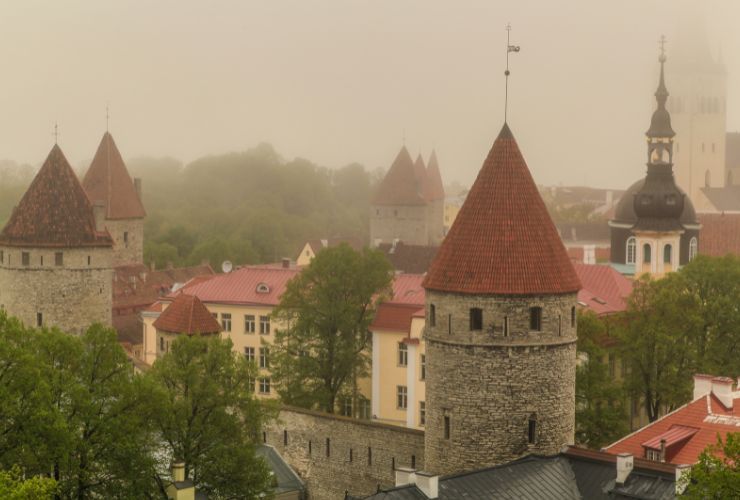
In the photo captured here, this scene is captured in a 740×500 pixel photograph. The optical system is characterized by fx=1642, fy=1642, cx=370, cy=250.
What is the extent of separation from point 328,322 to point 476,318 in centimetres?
1541

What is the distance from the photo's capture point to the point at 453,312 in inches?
1286

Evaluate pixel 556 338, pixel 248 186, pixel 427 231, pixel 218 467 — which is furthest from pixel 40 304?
pixel 248 186

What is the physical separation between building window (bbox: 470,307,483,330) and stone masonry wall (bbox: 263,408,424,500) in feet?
20.2

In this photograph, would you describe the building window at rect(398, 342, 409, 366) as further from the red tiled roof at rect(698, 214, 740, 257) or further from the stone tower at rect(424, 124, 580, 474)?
the red tiled roof at rect(698, 214, 740, 257)

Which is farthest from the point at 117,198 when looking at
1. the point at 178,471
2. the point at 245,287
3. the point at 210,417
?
the point at 178,471

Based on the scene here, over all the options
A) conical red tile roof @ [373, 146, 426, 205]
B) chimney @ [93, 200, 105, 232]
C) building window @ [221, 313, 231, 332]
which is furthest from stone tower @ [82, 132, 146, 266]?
conical red tile roof @ [373, 146, 426, 205]

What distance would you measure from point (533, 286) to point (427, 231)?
248ft

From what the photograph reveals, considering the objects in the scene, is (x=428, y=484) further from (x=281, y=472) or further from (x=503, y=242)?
(x=281, y=472)

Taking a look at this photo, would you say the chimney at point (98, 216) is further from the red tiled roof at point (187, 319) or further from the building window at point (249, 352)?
the red tiled roof at point (187, 319)

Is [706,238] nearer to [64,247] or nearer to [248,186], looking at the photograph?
[64,247]

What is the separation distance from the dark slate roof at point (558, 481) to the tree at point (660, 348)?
10.5m

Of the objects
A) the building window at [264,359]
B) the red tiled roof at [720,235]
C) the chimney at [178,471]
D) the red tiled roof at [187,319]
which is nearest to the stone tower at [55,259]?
the building window at [264,359]

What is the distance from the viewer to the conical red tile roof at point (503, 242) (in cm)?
3256

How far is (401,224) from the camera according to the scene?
349 ft
